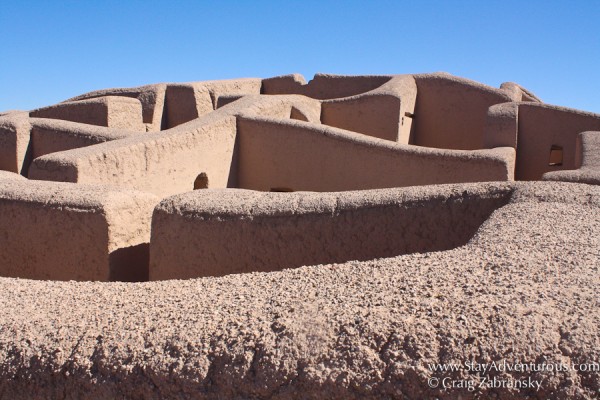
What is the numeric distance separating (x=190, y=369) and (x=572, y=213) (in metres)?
2.38

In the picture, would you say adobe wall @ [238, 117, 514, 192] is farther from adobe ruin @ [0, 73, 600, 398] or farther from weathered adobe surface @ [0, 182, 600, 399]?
weathered adobe surface @ [0, 182, 600, 399]

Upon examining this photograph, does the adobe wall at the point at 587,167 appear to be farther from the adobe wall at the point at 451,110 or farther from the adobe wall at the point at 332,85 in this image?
the adobe wall at the point at 332,85

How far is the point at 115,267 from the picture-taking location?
455 centimetres

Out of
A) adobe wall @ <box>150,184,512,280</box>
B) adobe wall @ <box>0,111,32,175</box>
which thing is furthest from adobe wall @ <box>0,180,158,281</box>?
adobe wall @ <box>0,111,32,175</box>

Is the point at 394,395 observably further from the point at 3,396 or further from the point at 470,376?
the point at 3,396

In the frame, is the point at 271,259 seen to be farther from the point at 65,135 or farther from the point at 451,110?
the point at 451,110

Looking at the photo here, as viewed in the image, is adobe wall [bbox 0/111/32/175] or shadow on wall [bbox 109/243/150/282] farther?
adobe wall [bbox 0/111/32/175]

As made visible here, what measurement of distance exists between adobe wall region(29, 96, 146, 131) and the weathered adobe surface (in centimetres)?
888

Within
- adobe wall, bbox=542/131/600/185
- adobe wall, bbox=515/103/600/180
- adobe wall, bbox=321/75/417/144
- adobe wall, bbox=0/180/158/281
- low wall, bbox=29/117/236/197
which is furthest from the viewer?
adobe wall, bbox=321/75/417/144

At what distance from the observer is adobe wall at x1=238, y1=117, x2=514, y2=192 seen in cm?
705

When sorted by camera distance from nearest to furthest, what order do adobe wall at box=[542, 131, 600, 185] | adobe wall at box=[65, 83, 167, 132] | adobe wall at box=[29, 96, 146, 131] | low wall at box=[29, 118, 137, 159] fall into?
adobe wall at box=[542, 131, 600, 185]
low wall at box=[29, 118, 137, 159]
adobe wall at box=[29, 96, 146, 131]
adobe wall at box=[65, 83, 167, 132]

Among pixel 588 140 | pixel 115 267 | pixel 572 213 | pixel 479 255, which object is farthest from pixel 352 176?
pixel 479 255

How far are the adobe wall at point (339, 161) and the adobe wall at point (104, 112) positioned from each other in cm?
338

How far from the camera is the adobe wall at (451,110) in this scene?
1233 cm
